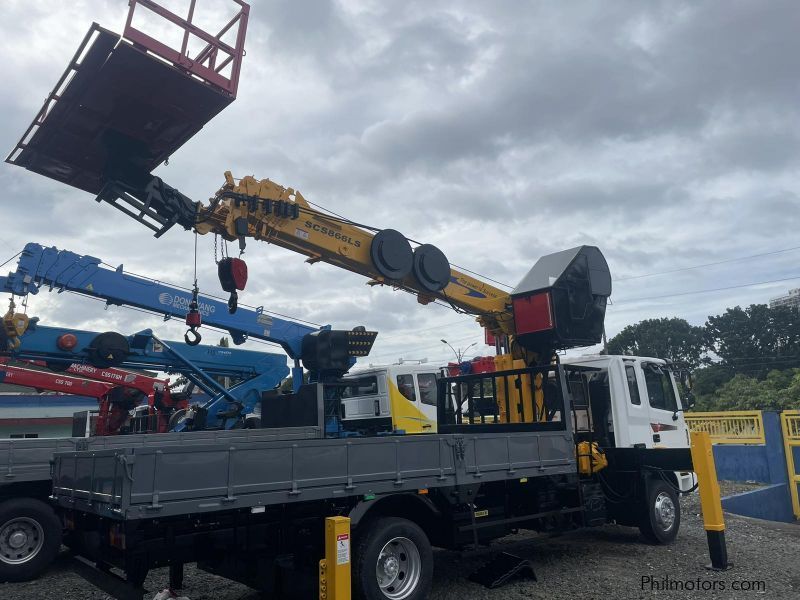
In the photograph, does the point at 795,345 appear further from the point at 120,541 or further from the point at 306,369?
the point at 120,541

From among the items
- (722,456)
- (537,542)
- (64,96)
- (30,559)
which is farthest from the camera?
(722,456)

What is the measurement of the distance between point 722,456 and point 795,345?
60196 mm

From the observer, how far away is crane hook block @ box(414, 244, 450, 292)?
9516 mm

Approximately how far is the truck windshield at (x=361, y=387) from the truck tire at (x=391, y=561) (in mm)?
6517

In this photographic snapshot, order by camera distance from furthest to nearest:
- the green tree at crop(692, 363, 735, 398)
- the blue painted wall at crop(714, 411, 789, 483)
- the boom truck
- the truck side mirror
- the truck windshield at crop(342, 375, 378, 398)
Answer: the green tree at crop(692, 363, 735, 398)
the blue painted wall at crop(714, 411, 789, 483)
the truck windshield at crop(342, 375, 378, 398)
the truck side mirror
the boom truck

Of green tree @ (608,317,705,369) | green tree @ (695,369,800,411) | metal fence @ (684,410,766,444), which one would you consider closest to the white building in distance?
green tree @ (608,317,705,369)

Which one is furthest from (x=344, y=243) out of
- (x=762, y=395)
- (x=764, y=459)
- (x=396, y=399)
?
(x=762, y=395)

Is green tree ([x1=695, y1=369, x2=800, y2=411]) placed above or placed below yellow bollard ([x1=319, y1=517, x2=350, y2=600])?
above

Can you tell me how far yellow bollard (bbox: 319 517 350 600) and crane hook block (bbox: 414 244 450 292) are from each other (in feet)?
16.7

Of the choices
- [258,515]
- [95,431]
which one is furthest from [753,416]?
[95,431]

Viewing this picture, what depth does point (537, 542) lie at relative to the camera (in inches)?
344

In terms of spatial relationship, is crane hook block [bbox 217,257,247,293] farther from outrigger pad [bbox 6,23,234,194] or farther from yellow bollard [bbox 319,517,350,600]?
yellow bollard [bbox 319,517,350,600]

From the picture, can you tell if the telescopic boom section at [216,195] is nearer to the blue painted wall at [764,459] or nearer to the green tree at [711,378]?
the blue painted wall at [764,459]

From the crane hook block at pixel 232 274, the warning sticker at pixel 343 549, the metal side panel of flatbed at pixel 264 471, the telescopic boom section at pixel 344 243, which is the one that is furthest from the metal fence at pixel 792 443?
the warning sticker at pixel 343 549
